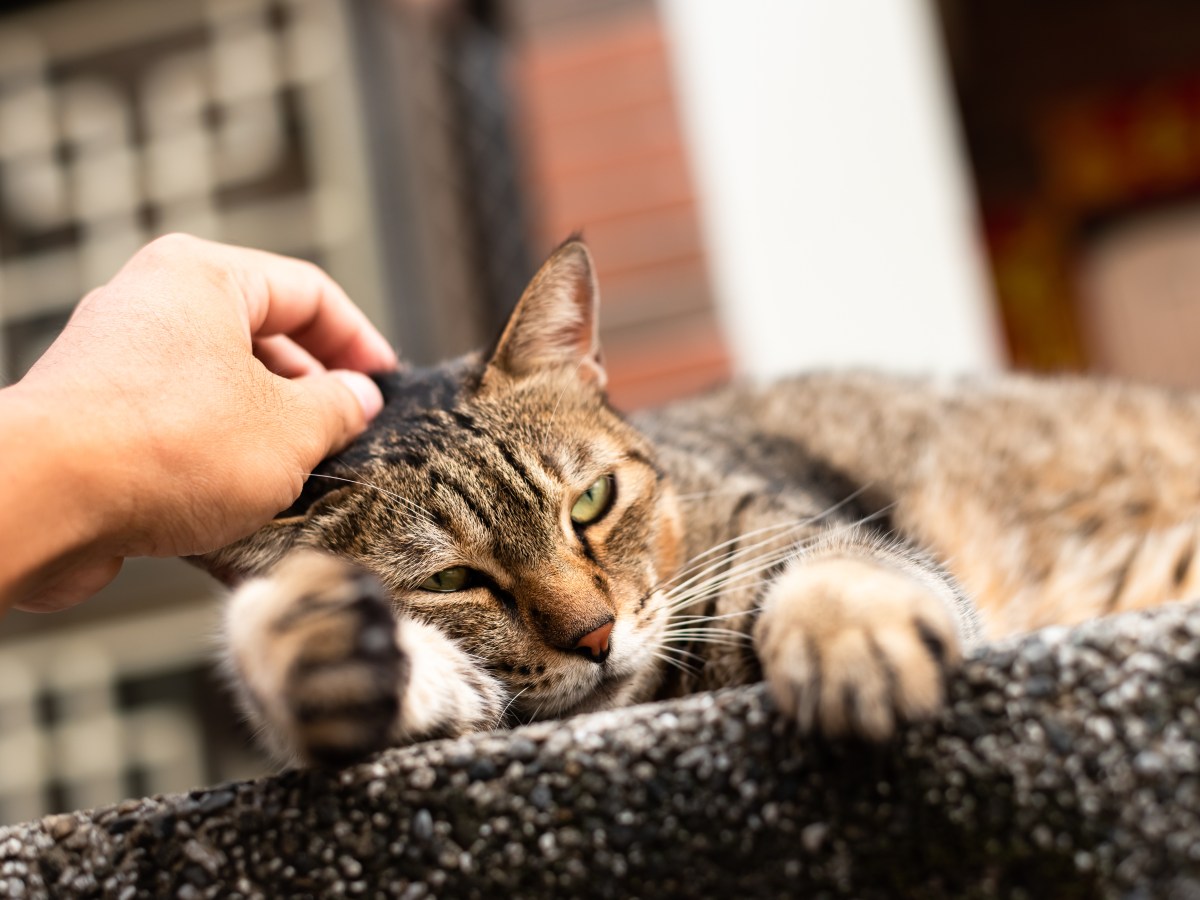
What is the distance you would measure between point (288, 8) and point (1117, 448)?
241 cm

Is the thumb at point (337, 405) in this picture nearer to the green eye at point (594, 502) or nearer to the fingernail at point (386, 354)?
the fingernail at point (386, 354)

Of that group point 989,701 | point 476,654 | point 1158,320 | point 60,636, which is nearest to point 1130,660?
point 989,701

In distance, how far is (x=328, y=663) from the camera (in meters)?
0.71

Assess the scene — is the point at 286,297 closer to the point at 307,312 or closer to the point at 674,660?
the point at 307,312

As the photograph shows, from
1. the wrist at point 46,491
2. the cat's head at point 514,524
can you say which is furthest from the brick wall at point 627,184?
the wrist at point 46,491

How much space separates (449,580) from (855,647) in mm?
447

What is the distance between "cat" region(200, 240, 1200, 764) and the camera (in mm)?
720

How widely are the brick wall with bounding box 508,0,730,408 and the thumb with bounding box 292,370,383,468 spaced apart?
1.62 meters

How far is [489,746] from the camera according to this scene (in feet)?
2.31

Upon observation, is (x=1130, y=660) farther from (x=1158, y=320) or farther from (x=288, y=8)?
(x=1158, y=320)

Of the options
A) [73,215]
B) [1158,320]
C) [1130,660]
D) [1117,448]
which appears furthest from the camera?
[1158,320]

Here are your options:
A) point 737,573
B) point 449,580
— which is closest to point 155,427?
point 449,580

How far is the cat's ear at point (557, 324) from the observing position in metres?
1.20

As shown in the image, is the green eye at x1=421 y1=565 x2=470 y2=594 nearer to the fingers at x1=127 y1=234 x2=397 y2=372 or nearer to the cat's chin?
the cat's chin
